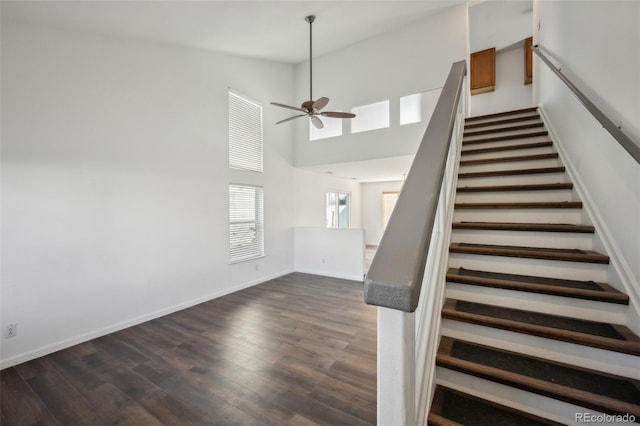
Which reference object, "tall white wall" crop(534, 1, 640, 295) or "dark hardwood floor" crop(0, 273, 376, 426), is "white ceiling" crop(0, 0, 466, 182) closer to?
"tall white wall" crop(534, 1, 640, 295)

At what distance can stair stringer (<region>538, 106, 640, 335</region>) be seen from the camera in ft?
4.23

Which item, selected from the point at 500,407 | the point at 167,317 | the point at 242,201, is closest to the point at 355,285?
the point at 242,201

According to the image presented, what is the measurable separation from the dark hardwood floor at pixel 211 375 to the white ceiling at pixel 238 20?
340 centimetres

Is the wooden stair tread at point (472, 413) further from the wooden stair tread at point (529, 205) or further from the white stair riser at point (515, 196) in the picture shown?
the white stair riser at point (515, 196)

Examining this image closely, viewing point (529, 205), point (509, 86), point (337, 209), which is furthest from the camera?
point (337, 209)

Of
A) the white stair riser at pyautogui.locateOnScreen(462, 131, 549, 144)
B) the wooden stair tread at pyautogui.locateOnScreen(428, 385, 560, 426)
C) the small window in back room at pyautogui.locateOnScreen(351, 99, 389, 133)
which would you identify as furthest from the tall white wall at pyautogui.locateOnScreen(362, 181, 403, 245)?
the wooden stair tread at pyautogui.locateOnScreen(428, 385, 560, 426)

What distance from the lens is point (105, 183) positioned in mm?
3123

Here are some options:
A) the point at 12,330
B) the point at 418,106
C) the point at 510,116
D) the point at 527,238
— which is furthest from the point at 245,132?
the point at 527,238

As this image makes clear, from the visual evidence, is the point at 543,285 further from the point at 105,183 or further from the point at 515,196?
the point at 105,183

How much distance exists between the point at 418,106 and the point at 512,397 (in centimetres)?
452

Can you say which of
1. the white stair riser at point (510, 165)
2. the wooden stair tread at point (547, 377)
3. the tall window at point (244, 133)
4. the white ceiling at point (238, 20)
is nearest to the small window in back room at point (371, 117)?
the white ceiling at point (238, 20)

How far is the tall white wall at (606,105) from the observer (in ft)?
4.51

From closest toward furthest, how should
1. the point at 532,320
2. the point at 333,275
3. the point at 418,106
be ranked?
the point at 532,320, the point at 418,106, the point at 333,275

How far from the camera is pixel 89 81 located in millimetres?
3016
